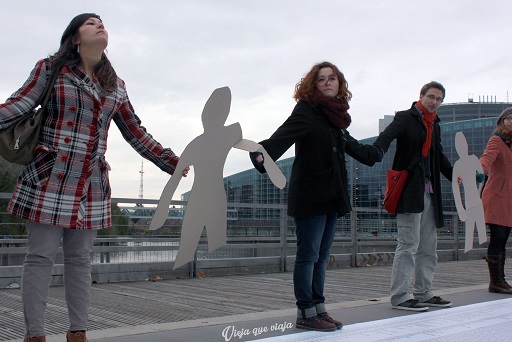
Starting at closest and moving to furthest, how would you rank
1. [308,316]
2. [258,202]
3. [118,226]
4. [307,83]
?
[308,316]
[307,83]
[118,226]
[258,202]

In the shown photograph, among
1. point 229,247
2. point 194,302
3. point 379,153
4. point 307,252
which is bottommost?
point 194,302

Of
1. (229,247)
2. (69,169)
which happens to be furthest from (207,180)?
(229,247)

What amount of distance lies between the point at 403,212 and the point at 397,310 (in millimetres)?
730

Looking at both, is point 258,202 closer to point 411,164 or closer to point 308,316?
point 411,164

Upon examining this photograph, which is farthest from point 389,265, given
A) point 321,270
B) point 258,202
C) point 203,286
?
point 321,270

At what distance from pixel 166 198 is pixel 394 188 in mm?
2199

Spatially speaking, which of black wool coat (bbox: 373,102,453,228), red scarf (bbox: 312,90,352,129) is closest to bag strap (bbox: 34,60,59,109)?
red scarf (bbox: 312,90,352,129)

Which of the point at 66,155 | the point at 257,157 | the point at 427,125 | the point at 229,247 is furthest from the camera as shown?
the point at 229,247

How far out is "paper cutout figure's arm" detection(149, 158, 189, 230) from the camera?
2805mm

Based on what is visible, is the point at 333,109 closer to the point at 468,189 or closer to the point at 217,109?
the point at 217,109

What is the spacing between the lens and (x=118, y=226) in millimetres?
7027

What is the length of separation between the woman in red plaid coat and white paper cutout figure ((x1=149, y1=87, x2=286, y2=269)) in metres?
0.36

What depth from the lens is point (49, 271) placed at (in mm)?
2674

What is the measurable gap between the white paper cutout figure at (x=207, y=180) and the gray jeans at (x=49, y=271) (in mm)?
367
